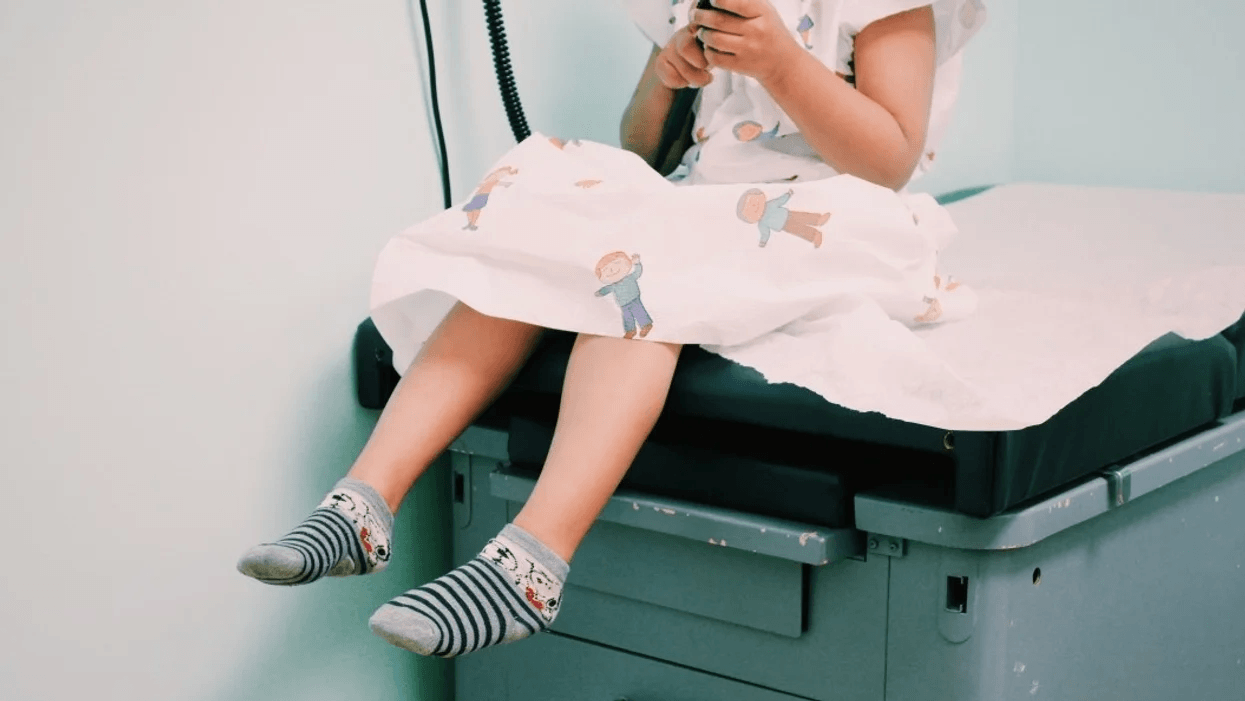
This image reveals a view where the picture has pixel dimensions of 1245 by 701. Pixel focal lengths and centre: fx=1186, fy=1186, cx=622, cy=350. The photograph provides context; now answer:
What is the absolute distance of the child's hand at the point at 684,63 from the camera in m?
0.95

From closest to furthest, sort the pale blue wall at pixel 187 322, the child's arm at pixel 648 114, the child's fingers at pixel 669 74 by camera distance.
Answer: the pale blue wall at pixel 187 322
the child's fingers at pixel 669 74
the child's arm at pixel 648 114

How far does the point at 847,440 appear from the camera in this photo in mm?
805

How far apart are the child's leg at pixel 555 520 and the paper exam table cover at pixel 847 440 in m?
0.05

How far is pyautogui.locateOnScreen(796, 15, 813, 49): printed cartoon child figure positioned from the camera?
101cm

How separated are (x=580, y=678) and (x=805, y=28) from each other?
1.88ft

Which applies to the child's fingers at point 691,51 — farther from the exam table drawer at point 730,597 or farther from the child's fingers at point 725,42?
the exam table drawer at point 730,597

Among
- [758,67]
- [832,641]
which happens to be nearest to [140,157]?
[758,67]

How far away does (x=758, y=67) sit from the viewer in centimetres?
89

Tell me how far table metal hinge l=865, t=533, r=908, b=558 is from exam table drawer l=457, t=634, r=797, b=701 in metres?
0.14

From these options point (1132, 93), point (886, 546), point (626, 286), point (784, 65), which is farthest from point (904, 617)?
point (1132, 93)

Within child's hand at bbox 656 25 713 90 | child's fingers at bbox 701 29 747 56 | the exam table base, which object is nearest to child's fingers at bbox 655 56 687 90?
child's hand at bbox 656 25 713 90

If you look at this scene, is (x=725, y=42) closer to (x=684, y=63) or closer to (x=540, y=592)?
(x=684, y=63)

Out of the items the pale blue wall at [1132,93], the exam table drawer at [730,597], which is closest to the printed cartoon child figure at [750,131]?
the exam table drawer at [730,597]

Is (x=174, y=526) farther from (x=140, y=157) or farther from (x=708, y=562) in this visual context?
(x=708, y=562)
